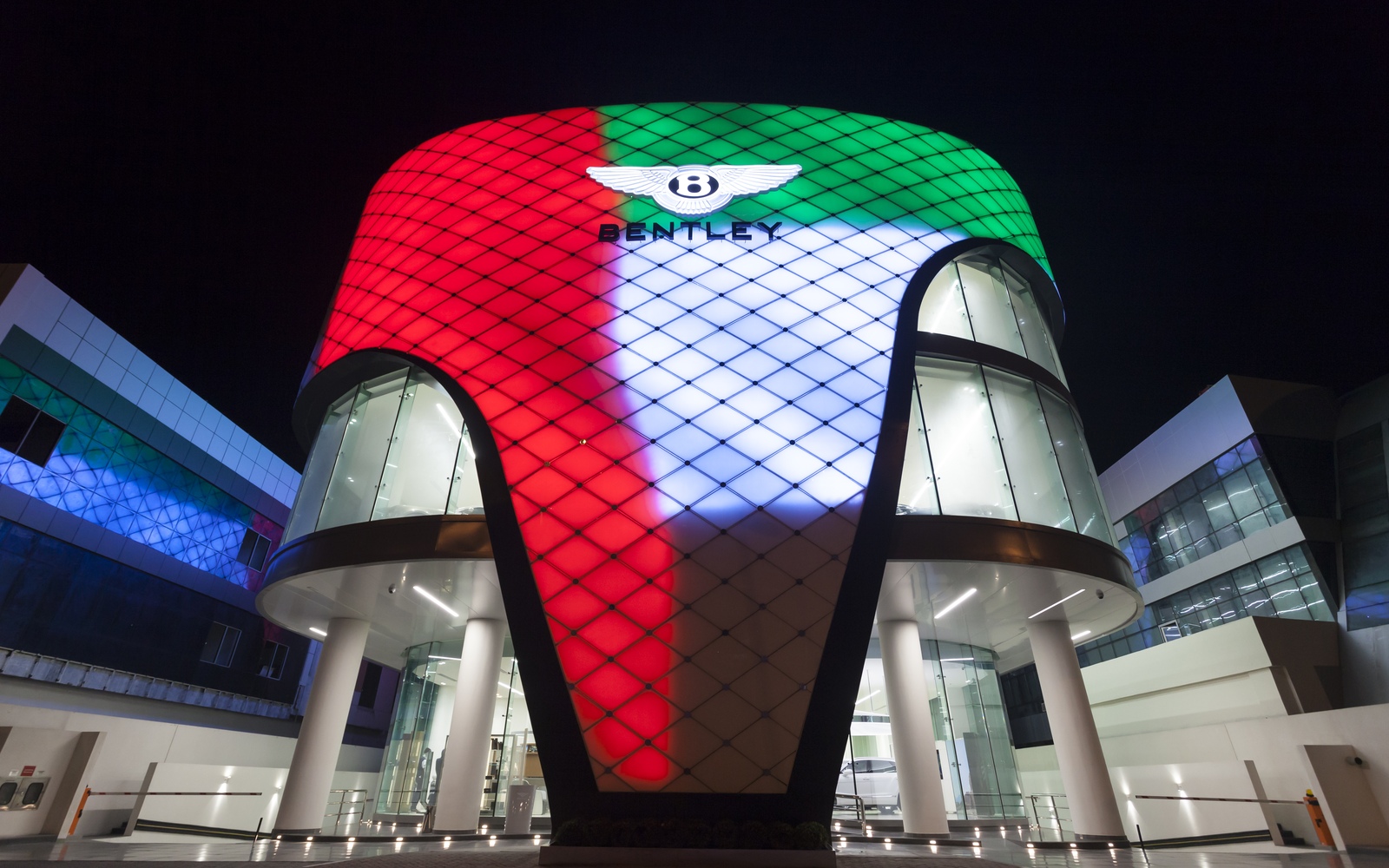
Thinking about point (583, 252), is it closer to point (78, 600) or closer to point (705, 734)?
point (705, 734)

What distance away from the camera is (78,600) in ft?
72.3

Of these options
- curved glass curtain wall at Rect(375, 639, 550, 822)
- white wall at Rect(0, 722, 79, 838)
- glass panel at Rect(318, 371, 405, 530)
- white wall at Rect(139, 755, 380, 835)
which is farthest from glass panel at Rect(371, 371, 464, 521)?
white wall at Rect(139, 755, 380, 835)

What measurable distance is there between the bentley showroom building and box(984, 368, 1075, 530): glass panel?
2.6 inches

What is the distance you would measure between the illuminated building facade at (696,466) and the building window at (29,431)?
31.7ft

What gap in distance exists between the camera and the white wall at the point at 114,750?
1187 centimetres

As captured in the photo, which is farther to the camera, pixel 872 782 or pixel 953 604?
pixel 872 782

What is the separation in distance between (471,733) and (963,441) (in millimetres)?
11019

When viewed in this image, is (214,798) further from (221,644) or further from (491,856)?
(221,644)

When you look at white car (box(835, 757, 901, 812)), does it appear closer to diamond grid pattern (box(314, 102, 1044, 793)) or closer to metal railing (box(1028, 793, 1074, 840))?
metal railing (box(1028, 793, 1074, 840))

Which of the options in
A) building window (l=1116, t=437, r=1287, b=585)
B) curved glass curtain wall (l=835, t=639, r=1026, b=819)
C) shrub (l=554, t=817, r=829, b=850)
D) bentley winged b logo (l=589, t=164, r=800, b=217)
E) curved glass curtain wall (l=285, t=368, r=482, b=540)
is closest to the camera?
shrub (l=554, t=817, r=829, b=850)

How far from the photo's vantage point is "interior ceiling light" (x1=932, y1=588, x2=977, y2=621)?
13.6m

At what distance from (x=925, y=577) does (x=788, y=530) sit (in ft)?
10.00

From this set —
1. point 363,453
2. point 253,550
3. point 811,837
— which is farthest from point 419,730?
point 253,550

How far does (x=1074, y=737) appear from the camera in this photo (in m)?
13.3
